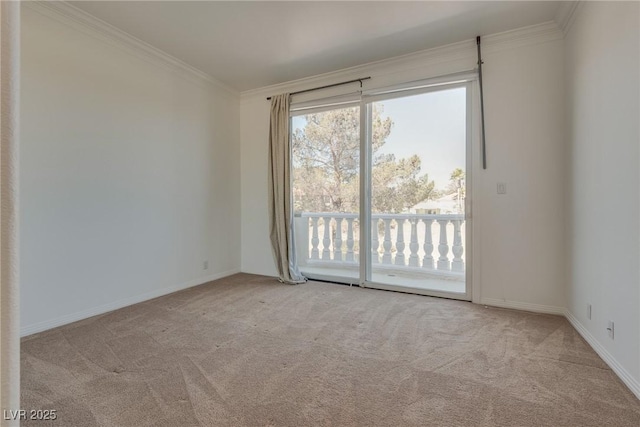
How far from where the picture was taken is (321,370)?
5.50ft

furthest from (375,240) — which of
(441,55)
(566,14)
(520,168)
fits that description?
(566,14)

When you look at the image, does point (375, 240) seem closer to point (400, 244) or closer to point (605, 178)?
point (400, 244)

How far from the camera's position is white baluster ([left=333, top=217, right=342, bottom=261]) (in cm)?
402

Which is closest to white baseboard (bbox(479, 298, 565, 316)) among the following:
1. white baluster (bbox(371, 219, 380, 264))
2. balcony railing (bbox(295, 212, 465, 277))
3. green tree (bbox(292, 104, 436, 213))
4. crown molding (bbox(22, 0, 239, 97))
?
balcony railing (bbox(295, 212, 465, 277))

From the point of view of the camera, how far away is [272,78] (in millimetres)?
3572

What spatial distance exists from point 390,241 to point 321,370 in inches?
96.9

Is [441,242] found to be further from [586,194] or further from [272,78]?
[272,78]

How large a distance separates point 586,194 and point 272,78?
3.25 metres

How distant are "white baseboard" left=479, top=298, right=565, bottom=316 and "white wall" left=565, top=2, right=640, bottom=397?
5.7 inches

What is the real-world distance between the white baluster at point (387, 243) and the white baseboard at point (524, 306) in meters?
1.34

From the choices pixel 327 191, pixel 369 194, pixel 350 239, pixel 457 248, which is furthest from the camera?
pixel 350 239

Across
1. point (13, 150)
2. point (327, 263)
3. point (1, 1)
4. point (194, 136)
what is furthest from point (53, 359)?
point (327, 263)

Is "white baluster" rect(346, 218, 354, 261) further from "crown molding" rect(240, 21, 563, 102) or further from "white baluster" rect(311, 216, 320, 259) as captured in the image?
"crown molding" rect(240, 21, 563, 102)

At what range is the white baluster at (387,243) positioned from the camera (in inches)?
152
